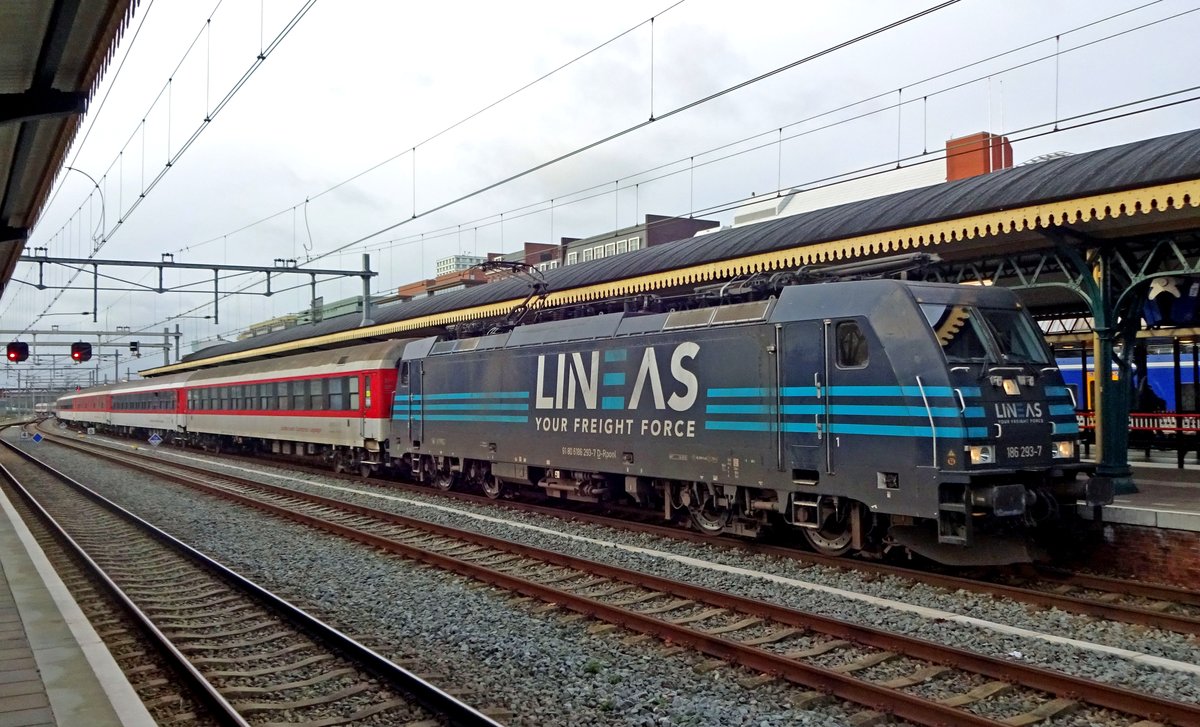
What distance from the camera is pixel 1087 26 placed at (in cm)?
1210

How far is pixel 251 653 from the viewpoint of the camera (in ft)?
26.1

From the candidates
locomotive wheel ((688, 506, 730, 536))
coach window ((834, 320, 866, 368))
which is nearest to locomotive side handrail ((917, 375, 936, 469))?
coach window ((834, 320, 866, 368))

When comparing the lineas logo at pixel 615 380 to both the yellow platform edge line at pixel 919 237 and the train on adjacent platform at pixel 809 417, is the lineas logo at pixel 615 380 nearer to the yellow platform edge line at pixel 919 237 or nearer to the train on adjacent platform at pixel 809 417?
the train on adjacent platform at pixel 809 417

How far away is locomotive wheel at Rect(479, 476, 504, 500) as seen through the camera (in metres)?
17.4

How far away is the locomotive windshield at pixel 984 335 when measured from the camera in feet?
31.3

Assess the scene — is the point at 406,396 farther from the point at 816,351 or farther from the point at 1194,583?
the point at 1194,583

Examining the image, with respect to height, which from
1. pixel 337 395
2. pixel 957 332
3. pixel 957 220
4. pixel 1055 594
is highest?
pixel 957 220

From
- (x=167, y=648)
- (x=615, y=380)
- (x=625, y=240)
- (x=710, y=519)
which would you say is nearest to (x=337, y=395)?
(x=615, y=380)

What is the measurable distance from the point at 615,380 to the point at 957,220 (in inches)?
210

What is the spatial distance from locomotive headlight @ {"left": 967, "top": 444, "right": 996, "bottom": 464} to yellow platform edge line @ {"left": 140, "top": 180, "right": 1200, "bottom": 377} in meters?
3.17

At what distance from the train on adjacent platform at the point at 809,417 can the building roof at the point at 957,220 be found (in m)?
1.34

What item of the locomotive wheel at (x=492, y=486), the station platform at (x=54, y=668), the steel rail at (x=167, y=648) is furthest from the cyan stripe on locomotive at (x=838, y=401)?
the station platform at (x=54, y=668)

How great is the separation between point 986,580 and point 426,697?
21.4 feet

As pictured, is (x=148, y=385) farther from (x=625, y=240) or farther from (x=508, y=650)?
(x=508, y=650)
